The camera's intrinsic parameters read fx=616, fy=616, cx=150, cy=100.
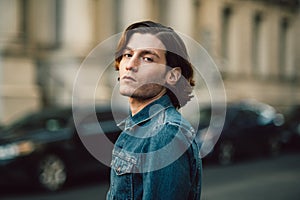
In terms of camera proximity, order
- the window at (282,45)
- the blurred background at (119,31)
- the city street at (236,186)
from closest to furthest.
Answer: the city street at (236,186) → the blurred background at (119,31) → the window at (282,45)

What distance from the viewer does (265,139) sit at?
17.6 m

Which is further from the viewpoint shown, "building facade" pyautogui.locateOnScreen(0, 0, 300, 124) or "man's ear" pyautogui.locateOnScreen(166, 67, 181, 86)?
"building facade" pyautogui.locateOnScreen(0, 0, 300, 124)

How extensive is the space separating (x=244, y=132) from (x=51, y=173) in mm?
7229

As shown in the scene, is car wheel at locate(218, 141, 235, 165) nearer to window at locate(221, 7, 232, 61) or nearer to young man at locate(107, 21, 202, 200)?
young man at locate(107, 21, 202, 200)

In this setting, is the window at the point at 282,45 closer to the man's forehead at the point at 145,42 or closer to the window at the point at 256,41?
the window at the point at 256,41

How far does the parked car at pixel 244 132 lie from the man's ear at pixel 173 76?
11737mm

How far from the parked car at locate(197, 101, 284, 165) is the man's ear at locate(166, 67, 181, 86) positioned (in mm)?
11737

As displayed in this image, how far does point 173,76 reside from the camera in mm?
2193

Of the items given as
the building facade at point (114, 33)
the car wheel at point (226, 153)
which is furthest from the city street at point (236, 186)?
the building facade at point (114, 33)

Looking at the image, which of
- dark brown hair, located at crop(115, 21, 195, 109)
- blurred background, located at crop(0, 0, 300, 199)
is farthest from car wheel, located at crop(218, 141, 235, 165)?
dark brown hair, located at crop(115, 21, 195, 109)

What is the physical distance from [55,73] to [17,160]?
376 inches

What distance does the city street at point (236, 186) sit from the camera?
9883 mm

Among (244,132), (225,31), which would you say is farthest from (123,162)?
(225,31)

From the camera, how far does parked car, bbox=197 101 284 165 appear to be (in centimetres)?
1521
